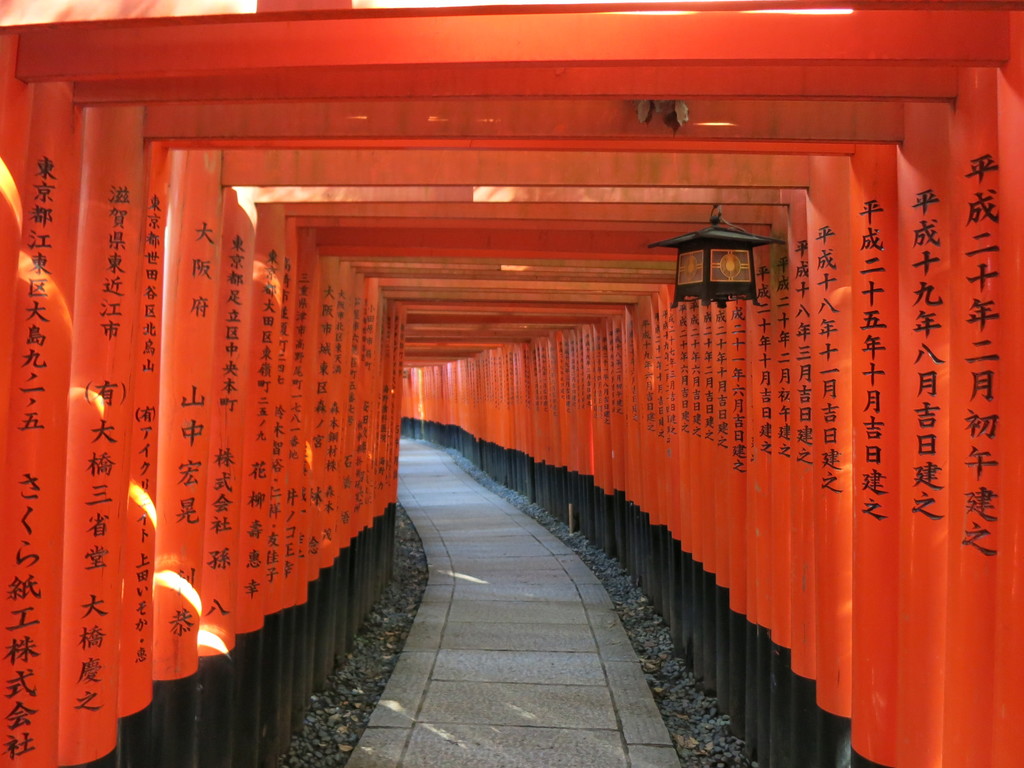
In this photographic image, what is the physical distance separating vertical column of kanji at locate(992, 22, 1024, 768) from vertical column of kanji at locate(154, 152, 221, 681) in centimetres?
349

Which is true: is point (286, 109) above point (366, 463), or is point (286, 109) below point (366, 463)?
above

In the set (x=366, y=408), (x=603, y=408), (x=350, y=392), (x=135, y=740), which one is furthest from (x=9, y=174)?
(x=603, y=408)

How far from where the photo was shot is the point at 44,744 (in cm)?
284

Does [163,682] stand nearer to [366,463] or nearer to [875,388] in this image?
[875,388]

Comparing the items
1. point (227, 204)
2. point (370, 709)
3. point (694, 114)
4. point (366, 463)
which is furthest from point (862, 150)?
point (366, 463)

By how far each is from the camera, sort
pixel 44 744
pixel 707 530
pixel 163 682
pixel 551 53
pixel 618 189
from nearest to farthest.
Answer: pixel 551 53
pixel 44 744
pixel 163 682
pixel 618 189
pixel 707 530

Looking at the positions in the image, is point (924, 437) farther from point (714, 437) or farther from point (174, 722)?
point (174, 722)

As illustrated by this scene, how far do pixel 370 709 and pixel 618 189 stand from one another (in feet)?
15.4

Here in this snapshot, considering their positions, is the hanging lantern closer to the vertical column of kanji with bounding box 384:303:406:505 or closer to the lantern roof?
→ the lantern roof

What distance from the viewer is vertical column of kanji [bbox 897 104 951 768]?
296 centimetres

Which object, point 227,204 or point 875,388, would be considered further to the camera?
point 227,204

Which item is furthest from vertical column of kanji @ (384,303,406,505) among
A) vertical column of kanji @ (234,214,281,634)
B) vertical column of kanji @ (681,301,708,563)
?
vertical column of kanji @ (234,214,281,634)

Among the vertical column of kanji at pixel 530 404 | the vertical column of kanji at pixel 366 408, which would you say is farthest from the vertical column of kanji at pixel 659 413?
the vertical column of kanji at pixel 530 404

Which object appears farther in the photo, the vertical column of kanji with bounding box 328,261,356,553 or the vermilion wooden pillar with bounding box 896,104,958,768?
the vertical column of kanji with bounding box 328,261,356,553
